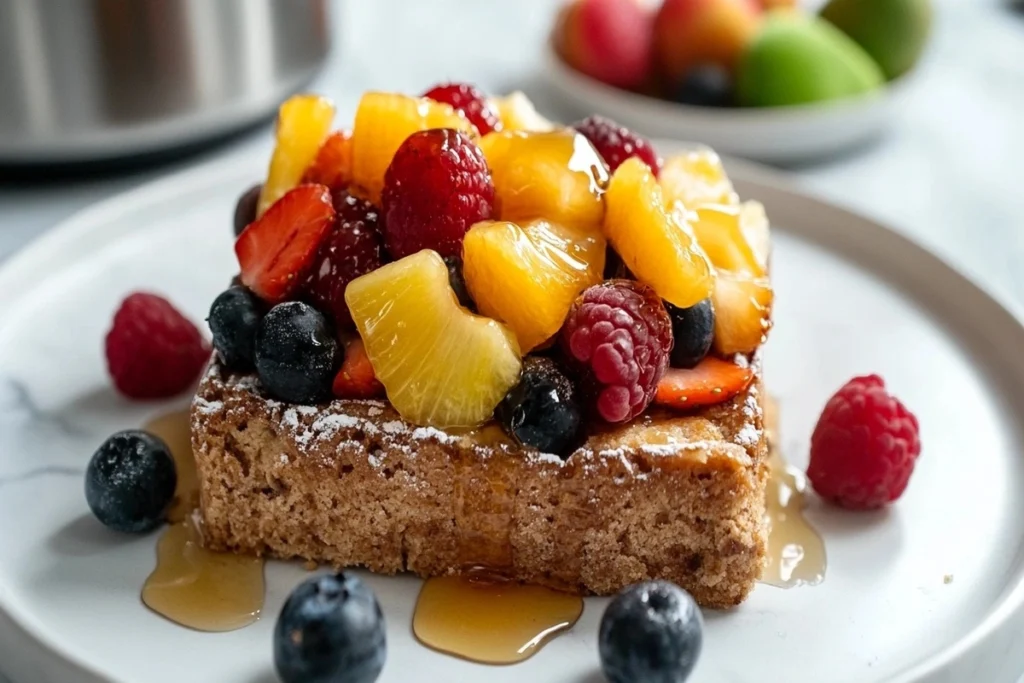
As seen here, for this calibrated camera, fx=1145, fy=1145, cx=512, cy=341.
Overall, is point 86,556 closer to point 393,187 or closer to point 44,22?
point 393,187

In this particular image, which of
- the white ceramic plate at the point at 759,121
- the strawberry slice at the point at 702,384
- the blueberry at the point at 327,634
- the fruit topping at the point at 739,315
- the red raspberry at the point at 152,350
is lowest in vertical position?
the red raspberry at the point at 152,350

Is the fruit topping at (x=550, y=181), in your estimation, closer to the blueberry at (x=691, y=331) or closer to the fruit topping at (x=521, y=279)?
the fruit topping at (x=521, y=279)

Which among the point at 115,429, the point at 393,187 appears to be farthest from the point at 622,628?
the point at 115,429

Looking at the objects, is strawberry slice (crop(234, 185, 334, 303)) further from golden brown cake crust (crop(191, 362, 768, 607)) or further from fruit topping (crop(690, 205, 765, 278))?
fruit topping (crop(690, 205, 765, 278))

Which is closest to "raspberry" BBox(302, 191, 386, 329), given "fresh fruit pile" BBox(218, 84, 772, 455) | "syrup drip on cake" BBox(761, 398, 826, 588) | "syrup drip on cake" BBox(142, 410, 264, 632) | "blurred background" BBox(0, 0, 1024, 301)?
"fresh fruit pile" BBox(218, 84, 772, 455)

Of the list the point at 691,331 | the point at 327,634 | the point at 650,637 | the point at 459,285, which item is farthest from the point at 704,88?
the point at 327,634

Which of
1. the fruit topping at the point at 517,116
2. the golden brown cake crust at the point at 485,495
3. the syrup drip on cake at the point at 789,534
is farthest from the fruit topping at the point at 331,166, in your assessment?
the syrup drip on cake at the point at 789,534

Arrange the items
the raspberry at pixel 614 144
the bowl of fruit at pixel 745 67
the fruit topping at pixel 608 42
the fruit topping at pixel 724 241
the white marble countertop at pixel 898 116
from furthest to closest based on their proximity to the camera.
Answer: the fruit topping at pixel 608 42 → the bowl of fruit at pixel 745 67 → the white marble countertop at pixel 898 116 → the raspberry at pixel 614 144 → the fruit topping at pixel 724 241
